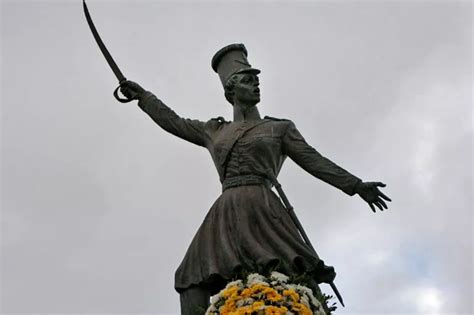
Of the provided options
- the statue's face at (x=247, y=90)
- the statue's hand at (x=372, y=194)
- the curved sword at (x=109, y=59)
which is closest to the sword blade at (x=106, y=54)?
the curved sword at (x=109, y=59)

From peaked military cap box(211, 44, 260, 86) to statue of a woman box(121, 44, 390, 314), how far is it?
0.04ft

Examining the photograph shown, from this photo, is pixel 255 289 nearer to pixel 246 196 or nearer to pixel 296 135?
pixel 246 196

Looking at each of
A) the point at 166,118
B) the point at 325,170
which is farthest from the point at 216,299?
the point at 166,118

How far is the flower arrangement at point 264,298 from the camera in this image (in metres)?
9.07

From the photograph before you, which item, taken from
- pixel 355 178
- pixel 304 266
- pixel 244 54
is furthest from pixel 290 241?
pixel 244 54

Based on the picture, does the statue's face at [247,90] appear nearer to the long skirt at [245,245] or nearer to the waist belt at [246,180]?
the waist belt at [246,180]

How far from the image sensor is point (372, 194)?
427 inches

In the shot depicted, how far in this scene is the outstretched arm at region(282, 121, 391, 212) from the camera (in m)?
10.9

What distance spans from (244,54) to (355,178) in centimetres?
216

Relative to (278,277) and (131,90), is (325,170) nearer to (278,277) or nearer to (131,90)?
(278,277)

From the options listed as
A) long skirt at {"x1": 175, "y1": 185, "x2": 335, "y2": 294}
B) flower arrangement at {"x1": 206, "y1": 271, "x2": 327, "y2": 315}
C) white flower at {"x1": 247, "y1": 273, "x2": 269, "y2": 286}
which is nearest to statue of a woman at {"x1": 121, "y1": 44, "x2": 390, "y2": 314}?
long skirt at {"x1": 175, "y1": 185, "x2": 335, "y2": 294}

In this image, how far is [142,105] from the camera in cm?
1206

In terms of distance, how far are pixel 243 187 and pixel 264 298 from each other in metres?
1.99

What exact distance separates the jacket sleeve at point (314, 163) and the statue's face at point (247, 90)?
1.62ft
